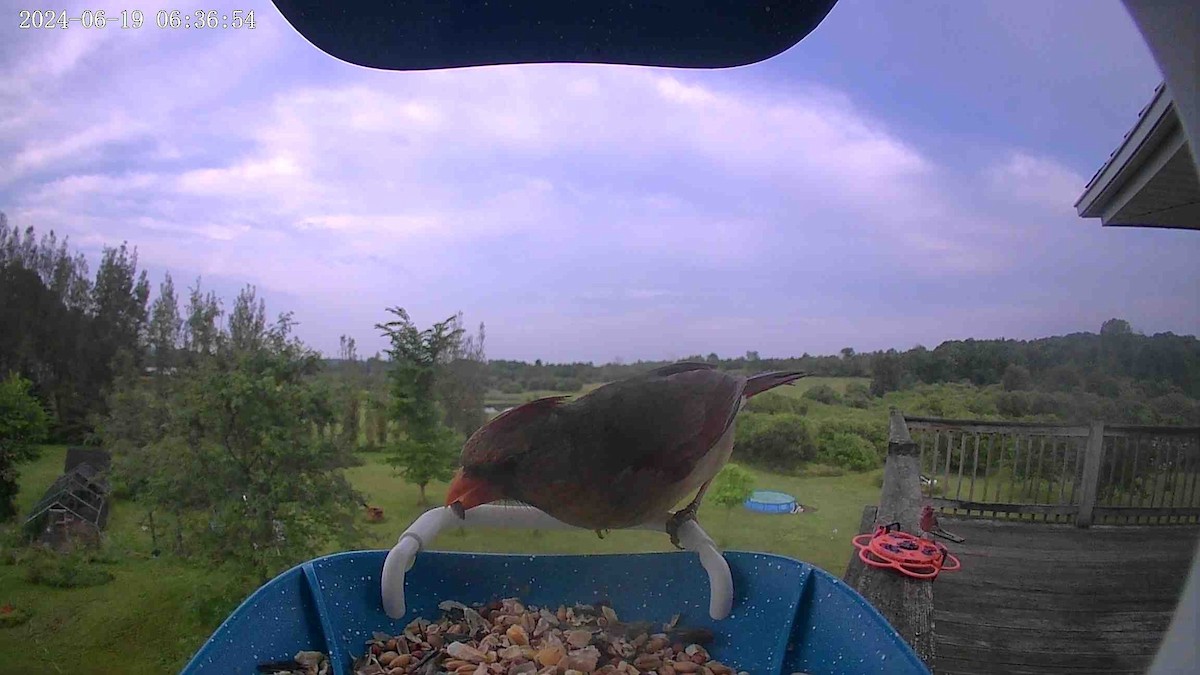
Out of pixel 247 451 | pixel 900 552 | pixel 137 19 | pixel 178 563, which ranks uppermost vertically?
pixel 137 19

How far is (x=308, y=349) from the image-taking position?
1.01 metres

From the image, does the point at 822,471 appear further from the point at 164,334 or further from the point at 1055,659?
the point at 164,334

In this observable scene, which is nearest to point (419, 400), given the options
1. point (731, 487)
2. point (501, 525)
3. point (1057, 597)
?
point (501, 525)

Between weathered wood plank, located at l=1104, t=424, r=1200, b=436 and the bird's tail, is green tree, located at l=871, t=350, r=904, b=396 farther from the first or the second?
weathered wood plank, located at l=1104, t=424, r=1200, b=436

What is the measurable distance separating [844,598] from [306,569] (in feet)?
2.10

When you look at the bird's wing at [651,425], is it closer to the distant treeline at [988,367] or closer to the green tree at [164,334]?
the distant treeline at [988,367]

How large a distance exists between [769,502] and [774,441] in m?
0.09

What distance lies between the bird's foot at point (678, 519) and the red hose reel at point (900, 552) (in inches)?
12.7

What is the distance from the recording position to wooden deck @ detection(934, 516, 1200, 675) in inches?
27.2

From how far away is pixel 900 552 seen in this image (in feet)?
3.30

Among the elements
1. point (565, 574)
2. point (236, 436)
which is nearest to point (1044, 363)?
point (565, 574)

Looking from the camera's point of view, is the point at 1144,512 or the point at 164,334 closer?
the point at 1144,512

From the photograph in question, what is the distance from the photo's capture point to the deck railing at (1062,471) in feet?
2.21

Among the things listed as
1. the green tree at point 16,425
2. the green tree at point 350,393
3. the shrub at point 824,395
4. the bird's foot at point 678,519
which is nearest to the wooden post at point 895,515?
the shrub at point 824,395
